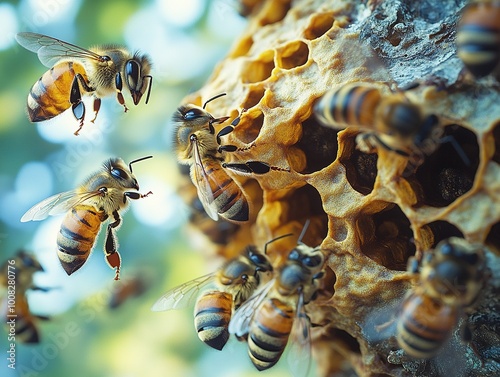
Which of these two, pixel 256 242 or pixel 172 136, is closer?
pixel 172 136

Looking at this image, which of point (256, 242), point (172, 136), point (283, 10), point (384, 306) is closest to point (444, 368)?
point (384, 306)

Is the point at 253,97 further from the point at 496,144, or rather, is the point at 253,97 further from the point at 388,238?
the point at 496,144

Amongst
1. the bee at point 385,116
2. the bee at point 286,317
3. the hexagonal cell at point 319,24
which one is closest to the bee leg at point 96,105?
the hexagonal cell at point 319,24

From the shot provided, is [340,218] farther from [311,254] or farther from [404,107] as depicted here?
[404,107]

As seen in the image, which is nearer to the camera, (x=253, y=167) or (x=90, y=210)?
(x=253, y=167)

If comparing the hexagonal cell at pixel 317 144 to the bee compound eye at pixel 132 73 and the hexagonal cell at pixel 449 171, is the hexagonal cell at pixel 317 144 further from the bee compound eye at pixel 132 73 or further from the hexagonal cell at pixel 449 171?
the bee compound eye at pixel 132 73

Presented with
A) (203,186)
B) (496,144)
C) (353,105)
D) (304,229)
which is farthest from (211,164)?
(496,144)
